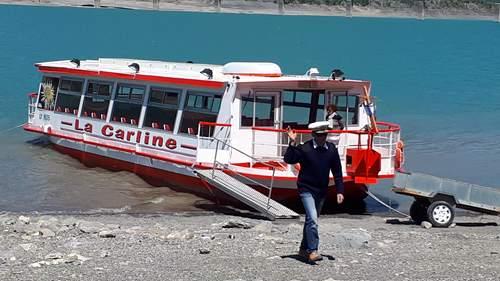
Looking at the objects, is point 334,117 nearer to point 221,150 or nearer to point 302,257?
point 221,150

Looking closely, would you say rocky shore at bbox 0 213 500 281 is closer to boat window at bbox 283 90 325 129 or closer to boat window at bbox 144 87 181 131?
boat window at bbox 283 90 325 129

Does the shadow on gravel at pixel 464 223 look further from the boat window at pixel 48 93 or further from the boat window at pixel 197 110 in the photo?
the boat window at pixel 48 93

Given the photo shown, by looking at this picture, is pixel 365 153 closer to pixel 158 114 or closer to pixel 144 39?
pixel 158 114

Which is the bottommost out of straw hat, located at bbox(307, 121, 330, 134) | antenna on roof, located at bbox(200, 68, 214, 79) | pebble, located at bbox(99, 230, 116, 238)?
pebble, located at bbox(99, 230, 116, 238)

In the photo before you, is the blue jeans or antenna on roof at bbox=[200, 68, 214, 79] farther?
antenna on roof at bbox=[200, 68, 214, 79]

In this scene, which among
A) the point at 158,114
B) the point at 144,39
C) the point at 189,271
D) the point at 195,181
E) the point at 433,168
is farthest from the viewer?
the point at 144,39

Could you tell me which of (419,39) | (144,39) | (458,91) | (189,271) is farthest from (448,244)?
(419,39)

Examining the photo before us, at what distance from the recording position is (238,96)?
1805cm

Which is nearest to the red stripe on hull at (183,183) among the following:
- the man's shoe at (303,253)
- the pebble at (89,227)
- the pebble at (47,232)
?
the pebble at (89,227)

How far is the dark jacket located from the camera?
11.1 metres

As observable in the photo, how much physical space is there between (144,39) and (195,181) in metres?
71.6

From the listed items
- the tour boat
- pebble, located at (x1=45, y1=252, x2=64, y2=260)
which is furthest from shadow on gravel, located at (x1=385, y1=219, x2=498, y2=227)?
pebble, located at (x1=45, y1=252, x2=64, y2=260)

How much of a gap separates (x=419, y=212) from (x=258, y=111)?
12.8 feet

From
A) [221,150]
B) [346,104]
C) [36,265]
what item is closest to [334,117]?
[346,104]
